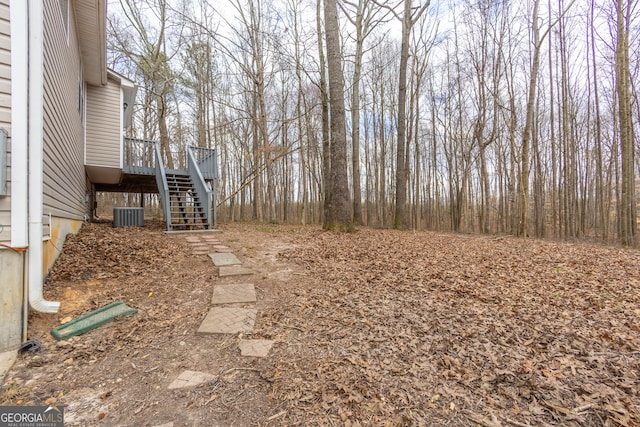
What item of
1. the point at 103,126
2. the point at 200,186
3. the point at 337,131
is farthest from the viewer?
the point at 103,126

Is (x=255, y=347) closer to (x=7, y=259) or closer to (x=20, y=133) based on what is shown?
(x=7, y=259)

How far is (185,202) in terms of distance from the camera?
8.11m

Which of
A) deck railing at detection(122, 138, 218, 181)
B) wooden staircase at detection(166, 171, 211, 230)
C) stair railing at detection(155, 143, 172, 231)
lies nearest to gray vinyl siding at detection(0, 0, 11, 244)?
stair railing at detection(155, 143, 172, 231)

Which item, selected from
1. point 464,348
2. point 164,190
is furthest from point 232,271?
point 164,190

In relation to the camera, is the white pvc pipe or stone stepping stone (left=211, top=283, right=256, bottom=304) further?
stone stepping stone (left=211, top=283, right=256, bottom=304)

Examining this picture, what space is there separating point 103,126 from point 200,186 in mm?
3713

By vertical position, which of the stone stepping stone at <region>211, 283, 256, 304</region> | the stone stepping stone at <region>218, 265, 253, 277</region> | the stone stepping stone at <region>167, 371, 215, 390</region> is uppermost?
the stone stepping stone at <region>218, 265, 253, 277</region>

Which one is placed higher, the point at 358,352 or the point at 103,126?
the point at 103,126

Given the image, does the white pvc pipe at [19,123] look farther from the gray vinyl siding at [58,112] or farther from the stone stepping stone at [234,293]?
the stone stepping stone at [234,293]

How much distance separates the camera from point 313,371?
6.14 ft

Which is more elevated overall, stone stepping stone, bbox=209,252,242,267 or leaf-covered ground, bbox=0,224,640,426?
stone stepping stone, bbox=209,252,242,267

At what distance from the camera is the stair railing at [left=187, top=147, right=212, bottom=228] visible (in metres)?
7.73

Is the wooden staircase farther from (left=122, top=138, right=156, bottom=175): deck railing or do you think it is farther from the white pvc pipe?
the white pvc pipe

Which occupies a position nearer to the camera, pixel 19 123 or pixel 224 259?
pixel 19 123
